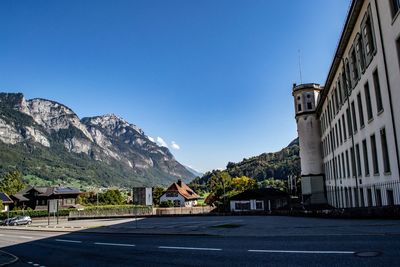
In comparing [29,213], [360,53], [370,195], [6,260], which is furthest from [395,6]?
[29,213]

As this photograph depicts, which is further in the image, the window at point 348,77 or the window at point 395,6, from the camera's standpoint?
the window at point 348,77

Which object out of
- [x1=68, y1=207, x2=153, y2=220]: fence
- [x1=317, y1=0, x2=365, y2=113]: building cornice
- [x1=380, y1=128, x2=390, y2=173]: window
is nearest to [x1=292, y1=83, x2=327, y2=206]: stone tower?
[x1=317, y1=0, x2=365, y2=113]: building cornice

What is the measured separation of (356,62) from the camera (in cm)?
2730

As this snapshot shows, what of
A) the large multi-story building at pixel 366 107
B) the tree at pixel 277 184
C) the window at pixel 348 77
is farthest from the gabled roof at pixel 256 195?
the tree at pixel 277 184

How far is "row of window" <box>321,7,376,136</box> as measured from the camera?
75.9 ft

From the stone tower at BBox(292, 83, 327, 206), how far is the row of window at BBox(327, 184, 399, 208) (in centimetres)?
1255

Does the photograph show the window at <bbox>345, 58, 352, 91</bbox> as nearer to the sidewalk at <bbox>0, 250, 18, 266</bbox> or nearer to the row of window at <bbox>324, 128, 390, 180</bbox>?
the row of window at <bbox>324, 128, 390, 180</bbox>

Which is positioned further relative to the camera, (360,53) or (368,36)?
(360,53)

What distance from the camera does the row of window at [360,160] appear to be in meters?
21.9

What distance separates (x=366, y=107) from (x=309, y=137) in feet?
109

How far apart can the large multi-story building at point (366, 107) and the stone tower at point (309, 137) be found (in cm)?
1078

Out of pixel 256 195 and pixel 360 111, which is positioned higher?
pixel 360 111

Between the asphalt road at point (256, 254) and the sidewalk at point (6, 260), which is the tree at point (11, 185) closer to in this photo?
the sidewalk at point (6, 260)

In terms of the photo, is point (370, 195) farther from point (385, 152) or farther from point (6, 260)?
point (6, 260)
